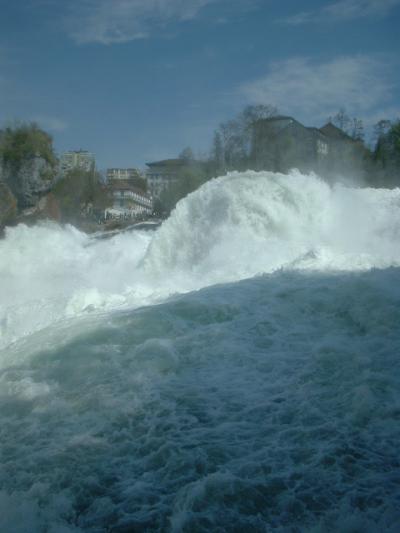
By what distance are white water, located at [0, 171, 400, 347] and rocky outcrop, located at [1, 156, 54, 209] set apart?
30.3 ft

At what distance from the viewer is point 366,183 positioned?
95.1 ft

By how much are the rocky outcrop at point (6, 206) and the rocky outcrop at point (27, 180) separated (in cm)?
85

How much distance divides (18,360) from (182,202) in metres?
7.02

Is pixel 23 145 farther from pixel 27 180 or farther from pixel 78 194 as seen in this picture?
pixel 78 194

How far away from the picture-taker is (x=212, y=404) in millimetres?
4172

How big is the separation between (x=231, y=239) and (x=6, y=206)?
11810mm

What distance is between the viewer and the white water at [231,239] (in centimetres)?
981

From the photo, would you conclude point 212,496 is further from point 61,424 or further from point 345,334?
point 345,334

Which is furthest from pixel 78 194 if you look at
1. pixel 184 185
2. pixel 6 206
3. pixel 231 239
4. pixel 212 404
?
pixel 212 404

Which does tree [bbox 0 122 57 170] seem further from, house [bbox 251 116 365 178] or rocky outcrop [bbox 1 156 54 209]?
house [bbox 251 116 365 178]

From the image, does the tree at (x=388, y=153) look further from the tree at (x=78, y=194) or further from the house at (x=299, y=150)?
the tree at (x=78, y=194)

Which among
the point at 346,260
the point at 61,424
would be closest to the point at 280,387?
the point at 61,424

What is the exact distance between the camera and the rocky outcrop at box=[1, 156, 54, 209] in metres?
21.1

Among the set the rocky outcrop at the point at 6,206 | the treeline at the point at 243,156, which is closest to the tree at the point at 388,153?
the treeline at the point at 243,156
